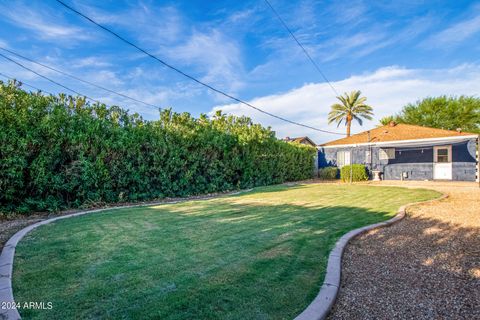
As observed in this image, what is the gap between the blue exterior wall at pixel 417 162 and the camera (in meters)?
16.1

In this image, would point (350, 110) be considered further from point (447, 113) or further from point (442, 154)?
point (442, 154)

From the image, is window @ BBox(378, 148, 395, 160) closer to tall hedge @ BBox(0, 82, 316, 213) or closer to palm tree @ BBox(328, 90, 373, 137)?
palm tree @ BBox(328, 90, 373, 137)

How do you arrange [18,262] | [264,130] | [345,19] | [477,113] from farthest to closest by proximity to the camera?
1. [477,113]
2. [264,130]
3. [345,19]
4. [18,262]

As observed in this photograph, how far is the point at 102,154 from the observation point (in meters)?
7.83

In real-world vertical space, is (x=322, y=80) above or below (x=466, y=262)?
above

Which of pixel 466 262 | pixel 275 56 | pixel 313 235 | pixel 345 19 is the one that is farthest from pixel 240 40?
pixel 466 262

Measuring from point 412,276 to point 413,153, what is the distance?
1953 centimetres

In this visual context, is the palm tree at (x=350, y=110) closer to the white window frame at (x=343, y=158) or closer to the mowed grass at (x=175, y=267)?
the white window frame at (x=343, y=158)

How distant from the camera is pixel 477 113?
87.9ft

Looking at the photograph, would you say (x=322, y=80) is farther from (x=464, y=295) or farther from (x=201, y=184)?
(x=464, y=295)

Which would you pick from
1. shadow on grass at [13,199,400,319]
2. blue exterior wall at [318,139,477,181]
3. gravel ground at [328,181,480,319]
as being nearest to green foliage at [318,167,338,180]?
blue exterior wall at [318,139,477,181]

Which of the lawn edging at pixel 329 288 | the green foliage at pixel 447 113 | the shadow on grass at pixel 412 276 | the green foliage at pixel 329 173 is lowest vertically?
the shadow on grass at pixel 412 276

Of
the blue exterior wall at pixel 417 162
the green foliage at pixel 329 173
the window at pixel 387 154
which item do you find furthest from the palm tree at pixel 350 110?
the green foliage at pixel 329 173

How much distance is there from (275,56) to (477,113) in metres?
28.3
